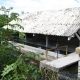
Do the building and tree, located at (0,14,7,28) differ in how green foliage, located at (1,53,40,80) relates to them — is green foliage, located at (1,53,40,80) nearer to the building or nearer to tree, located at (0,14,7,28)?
tree, located at (0,14,7,28)

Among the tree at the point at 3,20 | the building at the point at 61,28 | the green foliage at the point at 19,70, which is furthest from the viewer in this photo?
the building at the point at 61,28

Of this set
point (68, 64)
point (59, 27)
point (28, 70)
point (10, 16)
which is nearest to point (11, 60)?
point (28, 70)

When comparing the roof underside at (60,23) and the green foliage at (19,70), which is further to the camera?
the roof underside at (60,23)

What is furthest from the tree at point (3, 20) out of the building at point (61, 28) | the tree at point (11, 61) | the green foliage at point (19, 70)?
the building at point (61, 28)

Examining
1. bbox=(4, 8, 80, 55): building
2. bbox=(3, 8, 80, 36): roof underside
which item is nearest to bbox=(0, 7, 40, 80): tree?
bbox=(4, 8, 80, 55): building

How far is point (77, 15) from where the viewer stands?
10688 mm

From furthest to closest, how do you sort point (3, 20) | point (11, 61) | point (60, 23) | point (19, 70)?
1. point (60, 23)
2. point (3, 20)
3. point (11, 61)
4. point (19, 70)

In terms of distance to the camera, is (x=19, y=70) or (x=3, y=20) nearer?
(x=19, y=70)

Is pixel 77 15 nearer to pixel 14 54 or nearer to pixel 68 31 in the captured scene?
pixel 68 31

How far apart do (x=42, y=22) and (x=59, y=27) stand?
2552 millimetres

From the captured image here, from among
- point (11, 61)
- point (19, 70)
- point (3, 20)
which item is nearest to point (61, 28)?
point (3, 20)

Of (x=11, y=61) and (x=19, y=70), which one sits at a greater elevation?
(x=11, y=61)

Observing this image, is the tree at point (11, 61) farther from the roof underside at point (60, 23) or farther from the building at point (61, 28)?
the roof underside at point (60, 23)

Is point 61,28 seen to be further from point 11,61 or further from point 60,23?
point 11,61
